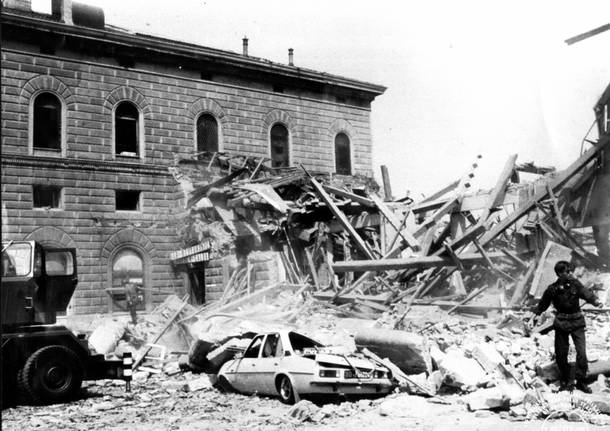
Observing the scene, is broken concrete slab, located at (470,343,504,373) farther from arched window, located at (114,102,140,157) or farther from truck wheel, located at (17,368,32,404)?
arched window, located at (114,102,140,157)

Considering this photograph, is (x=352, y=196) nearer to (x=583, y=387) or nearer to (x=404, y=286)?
(x=404, y=286)

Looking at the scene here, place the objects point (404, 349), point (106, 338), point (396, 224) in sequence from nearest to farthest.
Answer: point (404, 349) → point (106, 338) → point (396, 224)

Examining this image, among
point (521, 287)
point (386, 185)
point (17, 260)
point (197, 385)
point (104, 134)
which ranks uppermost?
point (104, 134)

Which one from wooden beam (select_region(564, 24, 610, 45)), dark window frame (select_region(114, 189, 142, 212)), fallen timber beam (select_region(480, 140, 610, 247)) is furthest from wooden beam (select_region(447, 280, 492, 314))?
dark window frame (select_region(114, 189, 142, 212))

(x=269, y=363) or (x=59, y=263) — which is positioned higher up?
(x=59, y=263)

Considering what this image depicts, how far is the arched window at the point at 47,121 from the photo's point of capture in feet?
71.6

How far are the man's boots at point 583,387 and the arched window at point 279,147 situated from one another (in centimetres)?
2173

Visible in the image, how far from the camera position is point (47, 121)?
22.1m

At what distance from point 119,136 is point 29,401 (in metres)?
15.5

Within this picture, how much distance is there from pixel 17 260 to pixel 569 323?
865 cm

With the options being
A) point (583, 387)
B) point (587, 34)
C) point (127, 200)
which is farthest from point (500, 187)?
point (127, 200)

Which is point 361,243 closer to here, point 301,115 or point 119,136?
point 119,136

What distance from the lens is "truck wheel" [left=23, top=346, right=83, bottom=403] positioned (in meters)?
9.64

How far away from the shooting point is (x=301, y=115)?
29.7m
